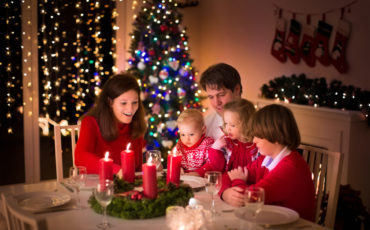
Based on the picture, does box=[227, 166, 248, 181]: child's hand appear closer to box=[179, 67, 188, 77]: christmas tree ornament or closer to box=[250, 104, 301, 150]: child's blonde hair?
box=[250, 104, 301, 150]: child's blonde hair

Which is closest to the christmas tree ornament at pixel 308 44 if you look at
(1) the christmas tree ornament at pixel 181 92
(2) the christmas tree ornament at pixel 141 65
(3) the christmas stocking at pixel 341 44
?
(3) the christmas stocking at pixel 341 44

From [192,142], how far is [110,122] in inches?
20.7

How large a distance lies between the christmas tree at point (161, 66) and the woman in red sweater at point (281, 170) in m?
2.54

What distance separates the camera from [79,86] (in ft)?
16.8

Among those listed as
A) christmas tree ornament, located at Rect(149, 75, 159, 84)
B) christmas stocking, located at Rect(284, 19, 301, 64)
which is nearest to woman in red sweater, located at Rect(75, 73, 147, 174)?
christmas tree ornament, located at Rect(149, 75, 159, 84)

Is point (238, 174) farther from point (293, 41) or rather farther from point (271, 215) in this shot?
point (293, 41)

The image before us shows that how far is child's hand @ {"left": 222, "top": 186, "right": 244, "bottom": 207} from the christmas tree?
8.79 feet

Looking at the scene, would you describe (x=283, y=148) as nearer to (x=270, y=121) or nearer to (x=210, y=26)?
(x=270, y=121)

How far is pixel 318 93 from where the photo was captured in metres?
4.26

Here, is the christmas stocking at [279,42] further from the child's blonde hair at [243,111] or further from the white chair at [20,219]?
the white chair at [20,219]

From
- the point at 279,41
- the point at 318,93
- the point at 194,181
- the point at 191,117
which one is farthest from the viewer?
the point at 279,41

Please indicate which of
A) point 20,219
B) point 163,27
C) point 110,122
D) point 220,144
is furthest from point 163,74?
point 20,219

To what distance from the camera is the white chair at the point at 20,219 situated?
1365 mm

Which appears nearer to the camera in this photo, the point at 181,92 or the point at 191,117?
the point at 191,117
